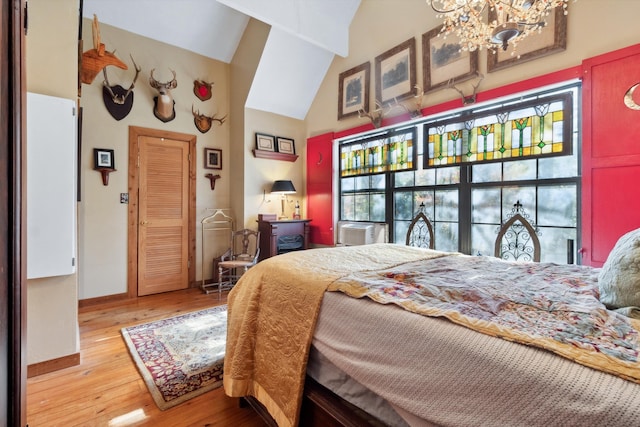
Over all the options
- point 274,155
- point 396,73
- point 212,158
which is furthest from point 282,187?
point 396,73

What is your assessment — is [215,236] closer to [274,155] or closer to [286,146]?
[274,155]

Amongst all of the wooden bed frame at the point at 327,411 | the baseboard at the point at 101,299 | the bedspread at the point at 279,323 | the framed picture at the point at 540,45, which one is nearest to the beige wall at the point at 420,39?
the framed picture at the point at 540,45

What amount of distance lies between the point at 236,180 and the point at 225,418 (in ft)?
11.0

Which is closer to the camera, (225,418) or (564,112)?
(225,418)

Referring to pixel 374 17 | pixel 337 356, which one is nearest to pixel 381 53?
pixel 374 17

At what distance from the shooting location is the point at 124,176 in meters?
3.73

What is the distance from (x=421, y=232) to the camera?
348cm

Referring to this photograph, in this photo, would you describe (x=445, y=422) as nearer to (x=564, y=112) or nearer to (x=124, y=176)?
(x=564, y=112)

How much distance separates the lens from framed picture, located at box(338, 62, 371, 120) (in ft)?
12.9

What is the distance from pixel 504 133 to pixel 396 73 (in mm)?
1523

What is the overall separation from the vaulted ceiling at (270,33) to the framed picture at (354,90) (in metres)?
0.37

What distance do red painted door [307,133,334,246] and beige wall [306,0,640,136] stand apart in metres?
0.26

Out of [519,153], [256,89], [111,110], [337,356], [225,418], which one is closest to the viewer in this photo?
[337,356]

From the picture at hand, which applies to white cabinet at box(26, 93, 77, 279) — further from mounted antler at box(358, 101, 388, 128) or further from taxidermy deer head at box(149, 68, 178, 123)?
mounted antler at box(358, 101, 388, 128)
